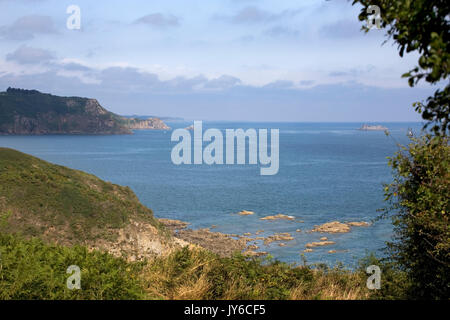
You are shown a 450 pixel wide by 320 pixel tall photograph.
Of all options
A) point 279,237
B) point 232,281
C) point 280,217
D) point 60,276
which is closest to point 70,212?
point 279,237

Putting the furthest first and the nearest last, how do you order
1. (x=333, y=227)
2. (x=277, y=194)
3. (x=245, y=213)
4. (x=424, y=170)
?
(x=277, y=194), (x=245, y=213), (x=333, y=227), (x=424, y=170)

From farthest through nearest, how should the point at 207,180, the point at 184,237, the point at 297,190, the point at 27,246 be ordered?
the point at 207,180 < the point at 297,190 < the point at 184,237 < the point at 27,246

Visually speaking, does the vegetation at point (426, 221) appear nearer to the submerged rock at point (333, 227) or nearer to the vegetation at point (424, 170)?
the vegetation at point (424, 170)

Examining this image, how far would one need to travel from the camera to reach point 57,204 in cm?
3522

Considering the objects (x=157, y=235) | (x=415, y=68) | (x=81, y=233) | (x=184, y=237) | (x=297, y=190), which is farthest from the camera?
(x=297, y=190)

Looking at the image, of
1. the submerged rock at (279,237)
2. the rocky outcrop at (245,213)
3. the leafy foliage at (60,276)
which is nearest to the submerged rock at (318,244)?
the submerged rock at (279,237)

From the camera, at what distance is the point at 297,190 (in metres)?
A: 74.0

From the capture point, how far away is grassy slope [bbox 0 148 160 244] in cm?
3200

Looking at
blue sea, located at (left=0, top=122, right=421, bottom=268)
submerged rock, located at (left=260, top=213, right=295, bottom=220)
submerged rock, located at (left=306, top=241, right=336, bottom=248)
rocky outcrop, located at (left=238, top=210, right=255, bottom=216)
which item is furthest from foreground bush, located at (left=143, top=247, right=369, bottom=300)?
rocky outcrop, located at (left=238, top=210, right=255, bottom=216)

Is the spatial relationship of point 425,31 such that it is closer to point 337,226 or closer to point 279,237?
point 279,237

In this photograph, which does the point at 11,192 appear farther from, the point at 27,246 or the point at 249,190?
the point at 249,190
